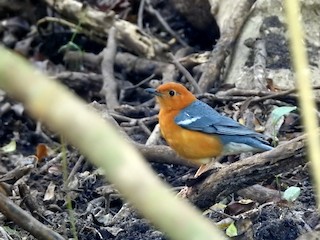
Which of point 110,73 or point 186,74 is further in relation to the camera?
point 110,73

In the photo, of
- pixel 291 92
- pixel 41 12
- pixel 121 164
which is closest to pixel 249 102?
pixel 291 92

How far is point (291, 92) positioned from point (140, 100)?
1.87 metres

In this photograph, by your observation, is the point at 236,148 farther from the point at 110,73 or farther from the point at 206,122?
the point at 110,73

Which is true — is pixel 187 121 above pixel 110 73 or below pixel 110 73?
above

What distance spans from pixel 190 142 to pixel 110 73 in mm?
2471

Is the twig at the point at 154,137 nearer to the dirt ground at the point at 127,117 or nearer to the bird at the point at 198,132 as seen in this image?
the dirt ground at the point at 127,117

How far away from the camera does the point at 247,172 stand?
3463 mm

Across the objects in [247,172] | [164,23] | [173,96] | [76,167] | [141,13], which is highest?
[247,172]

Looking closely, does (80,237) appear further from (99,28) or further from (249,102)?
(99,28)

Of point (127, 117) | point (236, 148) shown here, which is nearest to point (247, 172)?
point (236, 148)

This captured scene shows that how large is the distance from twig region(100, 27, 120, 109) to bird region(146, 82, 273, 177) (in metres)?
1.51

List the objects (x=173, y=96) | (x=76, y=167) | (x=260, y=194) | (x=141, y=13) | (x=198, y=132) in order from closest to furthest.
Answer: (x=260, y=194), (x=198, y=132), (x=173, y=96), (x=76, y=167), (x=141, y=13)

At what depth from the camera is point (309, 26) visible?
620cm

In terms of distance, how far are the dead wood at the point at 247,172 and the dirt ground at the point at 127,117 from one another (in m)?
0.02
